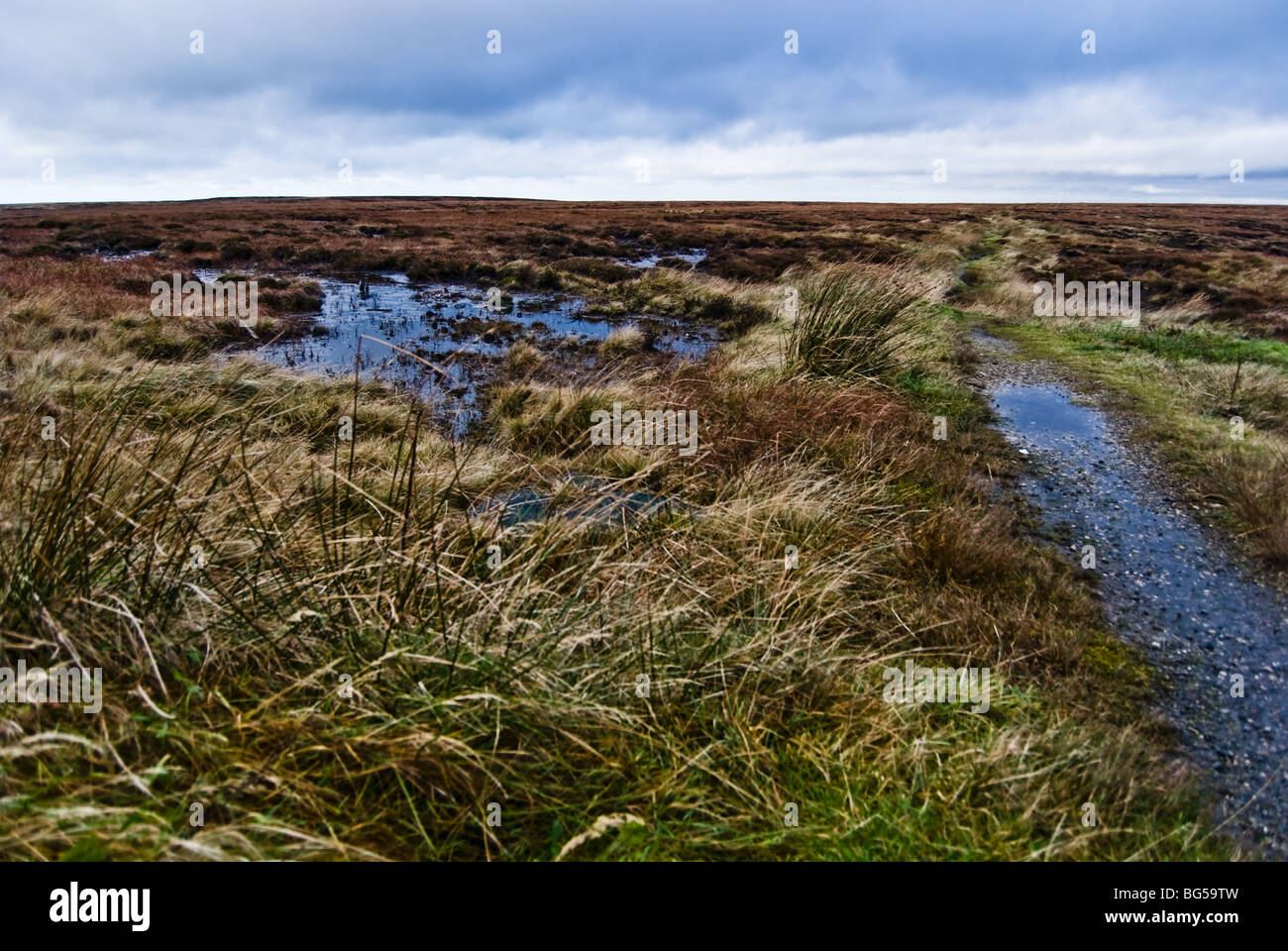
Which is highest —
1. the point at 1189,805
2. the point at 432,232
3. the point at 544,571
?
the point at 432,232

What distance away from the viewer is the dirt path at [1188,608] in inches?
101

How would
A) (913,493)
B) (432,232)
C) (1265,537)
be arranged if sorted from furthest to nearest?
(432,232) → (913,493) → (1265,537)

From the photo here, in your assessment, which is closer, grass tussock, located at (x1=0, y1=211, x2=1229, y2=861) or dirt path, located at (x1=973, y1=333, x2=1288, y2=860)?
grass tussock, located at (x1=0, y1=211, x2=1229, y2=861)

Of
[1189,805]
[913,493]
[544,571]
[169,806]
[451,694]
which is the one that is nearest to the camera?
[169,806]

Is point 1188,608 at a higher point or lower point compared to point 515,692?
lower

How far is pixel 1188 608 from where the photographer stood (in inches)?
144

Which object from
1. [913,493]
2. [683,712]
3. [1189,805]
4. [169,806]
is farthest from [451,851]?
[913,493]

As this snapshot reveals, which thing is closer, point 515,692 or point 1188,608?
point 515,692

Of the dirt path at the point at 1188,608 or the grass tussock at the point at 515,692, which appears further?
the dirt path at the point at 1188,608

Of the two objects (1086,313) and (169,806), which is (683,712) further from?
(1086,313)

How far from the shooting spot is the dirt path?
2.56 metres

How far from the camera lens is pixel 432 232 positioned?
99.8 feet
